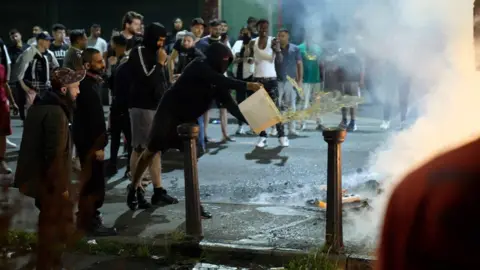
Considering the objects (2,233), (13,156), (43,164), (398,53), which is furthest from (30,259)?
(13,156)

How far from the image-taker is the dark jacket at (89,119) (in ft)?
19.5

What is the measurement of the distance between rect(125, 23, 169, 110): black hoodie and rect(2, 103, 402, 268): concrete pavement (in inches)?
47.2

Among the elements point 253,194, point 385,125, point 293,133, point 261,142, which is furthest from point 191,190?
point 385,125

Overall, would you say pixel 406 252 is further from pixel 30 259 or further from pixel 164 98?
pixel 164 98

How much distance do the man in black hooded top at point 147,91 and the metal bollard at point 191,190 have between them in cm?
115

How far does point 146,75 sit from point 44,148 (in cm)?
231

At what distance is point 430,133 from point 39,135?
171 inches

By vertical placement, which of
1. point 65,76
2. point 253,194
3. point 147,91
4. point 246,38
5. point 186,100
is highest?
point 246,38

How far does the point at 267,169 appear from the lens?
902 cm

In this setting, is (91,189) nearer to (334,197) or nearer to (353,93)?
(334,197)

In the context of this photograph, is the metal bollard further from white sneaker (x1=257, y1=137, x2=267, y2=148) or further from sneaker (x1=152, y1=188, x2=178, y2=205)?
white sneaker (x1=257, y1=137, x2=267, y2=148)

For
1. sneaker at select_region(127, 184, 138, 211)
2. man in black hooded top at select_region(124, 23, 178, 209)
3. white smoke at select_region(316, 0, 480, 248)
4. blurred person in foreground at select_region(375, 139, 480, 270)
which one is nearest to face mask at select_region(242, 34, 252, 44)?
white smoke at select_region(316, 0, 480, 248)

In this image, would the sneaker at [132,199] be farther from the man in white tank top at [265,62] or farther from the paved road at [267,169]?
the man in white tank top at [265,62]

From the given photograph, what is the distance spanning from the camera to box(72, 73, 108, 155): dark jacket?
5945 mm
